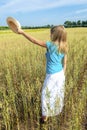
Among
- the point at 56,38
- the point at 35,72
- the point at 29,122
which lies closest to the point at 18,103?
the point at 29,122

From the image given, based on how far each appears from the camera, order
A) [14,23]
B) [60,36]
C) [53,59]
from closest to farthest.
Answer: [14,23] < [60,36] < [53,59]

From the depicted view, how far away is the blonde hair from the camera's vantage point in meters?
3.77

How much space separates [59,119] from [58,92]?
1.09 ft

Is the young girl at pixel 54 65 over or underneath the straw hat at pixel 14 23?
underneath

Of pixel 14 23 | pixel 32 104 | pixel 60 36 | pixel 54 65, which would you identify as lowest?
pixel 32 104

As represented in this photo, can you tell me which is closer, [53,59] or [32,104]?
[53,59]

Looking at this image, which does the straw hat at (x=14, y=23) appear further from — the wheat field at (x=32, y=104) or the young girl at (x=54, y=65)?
the wheat field at (x=32, y=104)

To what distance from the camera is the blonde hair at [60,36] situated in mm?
3768

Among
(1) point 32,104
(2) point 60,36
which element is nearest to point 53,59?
(2) point 60,36

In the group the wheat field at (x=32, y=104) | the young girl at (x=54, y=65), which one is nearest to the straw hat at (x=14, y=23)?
the young girl at (x=54, y=65)

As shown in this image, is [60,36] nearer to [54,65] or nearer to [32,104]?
[54,65]

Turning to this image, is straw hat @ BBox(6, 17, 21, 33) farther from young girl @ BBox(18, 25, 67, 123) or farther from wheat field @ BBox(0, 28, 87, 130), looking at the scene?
wheat field @ BBox(0, 28, 87, 130)

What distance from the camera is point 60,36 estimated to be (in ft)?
12.4

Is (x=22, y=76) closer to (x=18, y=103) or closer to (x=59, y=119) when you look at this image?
(x=18, y=103)
